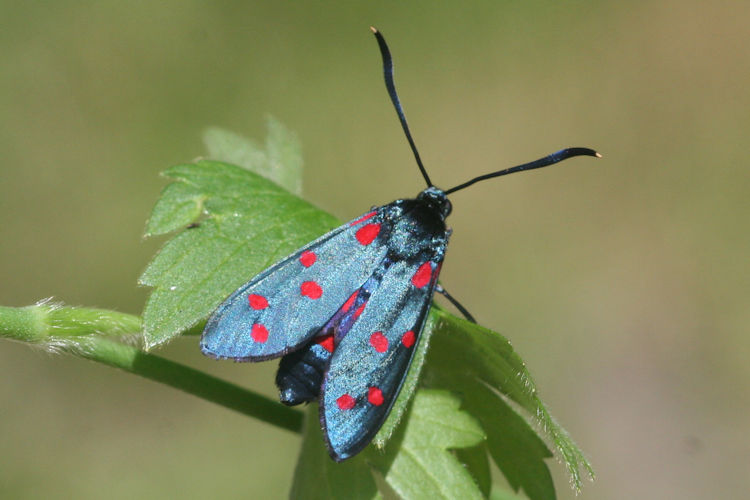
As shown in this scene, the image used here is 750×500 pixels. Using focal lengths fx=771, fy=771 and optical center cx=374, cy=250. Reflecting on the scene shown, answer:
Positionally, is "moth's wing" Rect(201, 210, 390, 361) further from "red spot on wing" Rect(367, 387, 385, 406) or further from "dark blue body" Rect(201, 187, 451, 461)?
"red spot on wing" Rect(367, 387, 385, 406)

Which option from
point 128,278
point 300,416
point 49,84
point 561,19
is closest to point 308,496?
point 300,416

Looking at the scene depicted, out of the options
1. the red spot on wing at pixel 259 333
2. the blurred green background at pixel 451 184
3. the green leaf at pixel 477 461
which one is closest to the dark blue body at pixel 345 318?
the red spot on wing at pixel 259 333

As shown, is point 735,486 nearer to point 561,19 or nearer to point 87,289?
point 561,19

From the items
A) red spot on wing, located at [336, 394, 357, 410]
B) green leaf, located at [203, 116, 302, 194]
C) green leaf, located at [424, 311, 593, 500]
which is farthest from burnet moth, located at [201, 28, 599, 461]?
green leaf, located at [203, 116, 302, 194]

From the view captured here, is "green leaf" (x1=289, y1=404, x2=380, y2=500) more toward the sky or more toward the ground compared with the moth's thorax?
more toward the ground

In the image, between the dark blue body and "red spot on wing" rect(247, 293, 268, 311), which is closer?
the dark blue body

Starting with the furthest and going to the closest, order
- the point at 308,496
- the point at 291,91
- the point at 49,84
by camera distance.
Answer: the point at 291,91 < the point at 49,84 < the point at 308,496

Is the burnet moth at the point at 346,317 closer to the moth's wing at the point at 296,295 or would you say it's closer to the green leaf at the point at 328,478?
the moth's wing at the point at 296,295

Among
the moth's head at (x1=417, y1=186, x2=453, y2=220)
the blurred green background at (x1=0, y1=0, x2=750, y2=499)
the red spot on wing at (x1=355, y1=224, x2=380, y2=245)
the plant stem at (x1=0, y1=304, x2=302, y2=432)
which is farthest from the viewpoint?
the blurred green background at (x1=0, y1=0, x2=750, y2=499)
